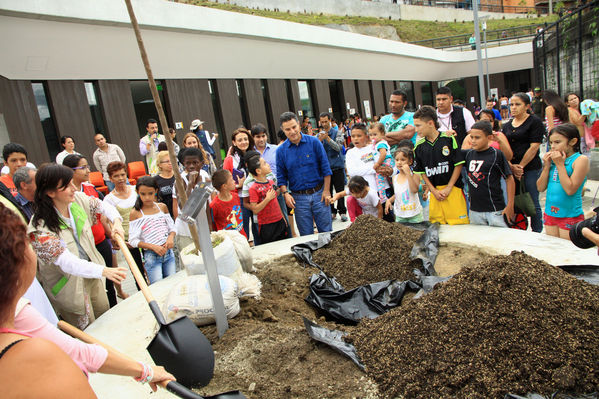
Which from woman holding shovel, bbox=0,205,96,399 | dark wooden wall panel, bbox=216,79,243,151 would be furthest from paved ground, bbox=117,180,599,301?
dark wooden wall panel, bbox=216,79,243,151

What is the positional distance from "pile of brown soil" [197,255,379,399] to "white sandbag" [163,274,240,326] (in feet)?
0.32

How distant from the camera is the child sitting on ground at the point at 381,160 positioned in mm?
5312

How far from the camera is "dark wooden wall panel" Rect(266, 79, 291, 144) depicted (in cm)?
1641

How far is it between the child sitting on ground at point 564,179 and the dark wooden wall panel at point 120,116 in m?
10.7

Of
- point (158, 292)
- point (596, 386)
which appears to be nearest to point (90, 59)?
point (158, 292)

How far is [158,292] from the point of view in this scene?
3.77 meters

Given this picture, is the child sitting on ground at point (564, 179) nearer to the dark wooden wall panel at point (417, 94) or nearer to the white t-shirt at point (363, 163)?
the white t-shirt at point (363, 163)

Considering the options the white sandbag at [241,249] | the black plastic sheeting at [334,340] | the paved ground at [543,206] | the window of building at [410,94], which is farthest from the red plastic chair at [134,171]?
the window of building at [410,94]

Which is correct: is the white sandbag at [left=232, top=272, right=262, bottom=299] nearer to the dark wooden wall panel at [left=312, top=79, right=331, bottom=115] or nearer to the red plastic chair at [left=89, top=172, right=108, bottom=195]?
the red plastic chair at [left=89, top=172, right=108, bottom=195]

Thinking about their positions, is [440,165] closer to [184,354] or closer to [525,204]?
[525,204]

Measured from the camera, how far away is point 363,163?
552 centimetres

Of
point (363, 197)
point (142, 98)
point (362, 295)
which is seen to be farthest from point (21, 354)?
point (142, 98)

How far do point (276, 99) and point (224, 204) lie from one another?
502 inches

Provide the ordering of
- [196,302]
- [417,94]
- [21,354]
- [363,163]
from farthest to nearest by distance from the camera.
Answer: [417,94]
[363,163]
[196,302]
[21,354]
